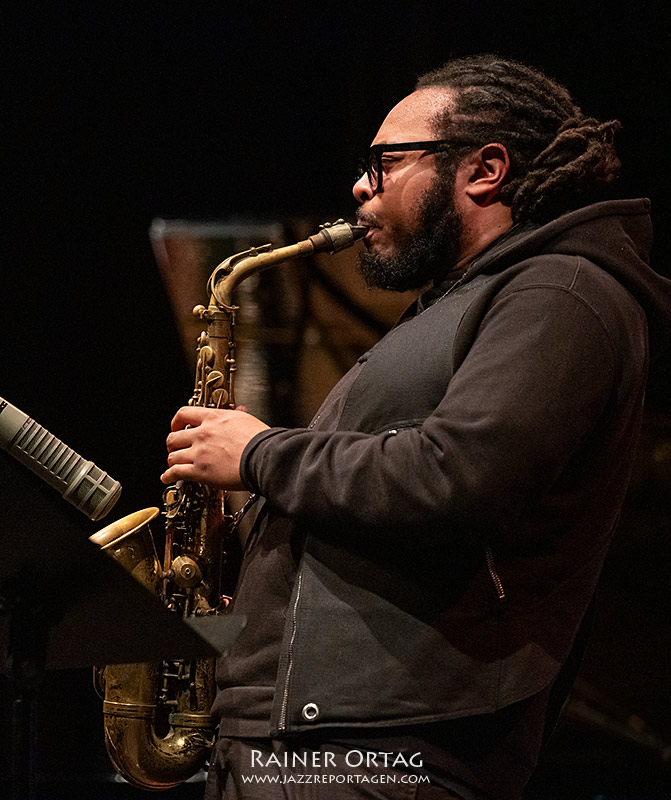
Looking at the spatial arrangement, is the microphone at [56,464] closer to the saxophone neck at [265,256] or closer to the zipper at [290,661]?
the zipper at [290,661]

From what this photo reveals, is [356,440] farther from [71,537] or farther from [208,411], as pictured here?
[71,537]

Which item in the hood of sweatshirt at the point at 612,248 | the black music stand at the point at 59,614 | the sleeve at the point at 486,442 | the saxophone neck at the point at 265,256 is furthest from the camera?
the saxophone neck at the point at 265,256

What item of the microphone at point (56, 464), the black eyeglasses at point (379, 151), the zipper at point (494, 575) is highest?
the black eyeglasses at point (379, 151)

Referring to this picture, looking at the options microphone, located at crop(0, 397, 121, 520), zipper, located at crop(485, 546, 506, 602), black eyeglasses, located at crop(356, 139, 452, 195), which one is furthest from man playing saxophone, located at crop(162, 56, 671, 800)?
black eyeglasses, located at crop(356, 139, 452, 195)

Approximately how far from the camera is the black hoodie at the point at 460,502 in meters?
1.54

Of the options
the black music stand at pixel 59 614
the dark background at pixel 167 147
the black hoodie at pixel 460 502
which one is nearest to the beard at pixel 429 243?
the black hoodie at pixel 460 502

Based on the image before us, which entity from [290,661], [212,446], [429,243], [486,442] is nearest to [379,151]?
[429,243]

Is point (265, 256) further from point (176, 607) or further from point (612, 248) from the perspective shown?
point (612, 248)

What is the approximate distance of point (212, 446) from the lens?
1.82 metres

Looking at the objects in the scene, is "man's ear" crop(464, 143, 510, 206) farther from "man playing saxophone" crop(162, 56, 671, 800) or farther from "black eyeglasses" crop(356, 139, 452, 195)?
"man playing saxophone" crop(162, 56, 671, 800)

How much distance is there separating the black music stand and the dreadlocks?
1099mm

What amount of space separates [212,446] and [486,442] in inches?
21.4

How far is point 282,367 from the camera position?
11.7 feet

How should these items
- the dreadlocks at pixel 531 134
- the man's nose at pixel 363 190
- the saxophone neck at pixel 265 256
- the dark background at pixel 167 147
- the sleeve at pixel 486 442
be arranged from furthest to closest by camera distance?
the dark background at pixel 167 147
the saxophone neck at pixel 265 256
the man's nose at pixel 363 190
the dreadlocks at pixel 531 134
the sleeve at pixel 486 442
